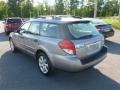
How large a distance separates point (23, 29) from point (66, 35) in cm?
249

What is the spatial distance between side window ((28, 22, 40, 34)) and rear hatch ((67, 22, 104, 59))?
48.9 inches

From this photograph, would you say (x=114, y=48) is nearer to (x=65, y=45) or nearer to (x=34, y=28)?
(x=34, y=28)

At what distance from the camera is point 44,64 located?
19.2 ft

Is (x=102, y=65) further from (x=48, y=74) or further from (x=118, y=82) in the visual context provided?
→ (x=48, y=74)

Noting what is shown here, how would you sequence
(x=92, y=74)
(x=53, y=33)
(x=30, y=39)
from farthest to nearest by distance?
1. (x=30, y=39)
2. (x=92, y=74)
3. (x=53, y=33)

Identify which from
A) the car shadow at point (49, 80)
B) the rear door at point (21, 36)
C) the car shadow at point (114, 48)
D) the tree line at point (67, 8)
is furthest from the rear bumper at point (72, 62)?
the tree line at point (67, 8)

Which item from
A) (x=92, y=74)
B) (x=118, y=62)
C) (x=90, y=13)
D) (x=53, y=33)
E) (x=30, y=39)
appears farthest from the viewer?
(x=90, y=13)

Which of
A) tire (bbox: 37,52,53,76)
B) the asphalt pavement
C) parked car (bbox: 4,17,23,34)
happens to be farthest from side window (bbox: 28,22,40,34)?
parked car (bbox: 4,17,23,34)

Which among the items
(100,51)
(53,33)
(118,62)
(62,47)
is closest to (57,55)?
(62,47)

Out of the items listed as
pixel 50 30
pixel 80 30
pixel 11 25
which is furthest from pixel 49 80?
pixel 11 25

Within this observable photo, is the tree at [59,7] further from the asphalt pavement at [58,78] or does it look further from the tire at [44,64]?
the tire at [44,64]

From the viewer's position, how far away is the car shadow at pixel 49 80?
200 inches

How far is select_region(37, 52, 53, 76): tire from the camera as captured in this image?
5.61 meters

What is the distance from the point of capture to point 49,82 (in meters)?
5.39
